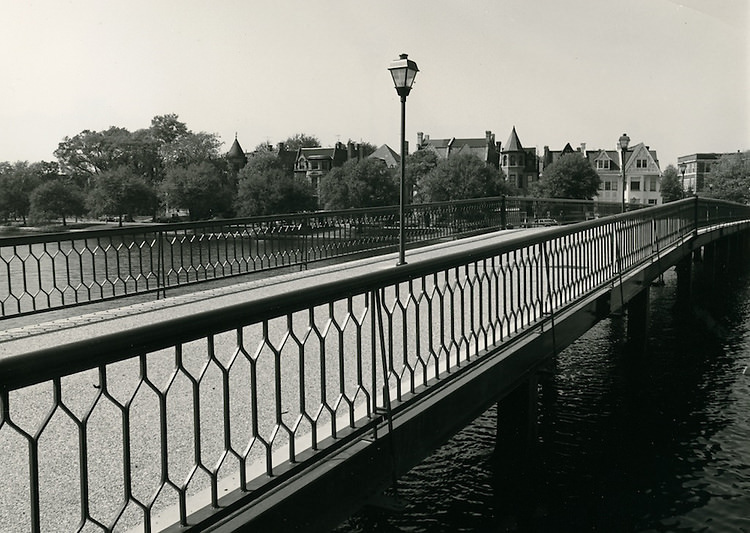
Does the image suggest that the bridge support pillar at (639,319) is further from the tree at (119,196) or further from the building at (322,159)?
the building at (322,159)

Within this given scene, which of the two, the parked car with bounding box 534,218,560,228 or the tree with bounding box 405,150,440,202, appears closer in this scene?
the parked car with bounding box 534,218,560,228

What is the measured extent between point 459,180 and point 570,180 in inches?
680

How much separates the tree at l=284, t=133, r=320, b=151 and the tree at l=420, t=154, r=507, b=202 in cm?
5480

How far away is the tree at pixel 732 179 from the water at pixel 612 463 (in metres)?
Answer: 96.2

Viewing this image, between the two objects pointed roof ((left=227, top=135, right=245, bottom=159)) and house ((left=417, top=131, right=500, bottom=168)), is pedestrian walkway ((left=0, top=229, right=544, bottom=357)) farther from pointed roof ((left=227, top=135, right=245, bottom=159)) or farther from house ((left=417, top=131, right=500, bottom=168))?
pointed roof ((left=227, top=135, right=245, bottom=159))

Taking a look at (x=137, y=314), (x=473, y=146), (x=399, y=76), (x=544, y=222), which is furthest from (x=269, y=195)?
(x=137, y=314)

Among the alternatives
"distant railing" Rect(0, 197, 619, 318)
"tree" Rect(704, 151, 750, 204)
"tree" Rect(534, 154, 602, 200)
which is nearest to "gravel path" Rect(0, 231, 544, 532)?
"distant railing" Rect(0, 197, 619, 318)

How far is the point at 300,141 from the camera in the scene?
442 ft

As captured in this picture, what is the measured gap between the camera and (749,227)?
121ft

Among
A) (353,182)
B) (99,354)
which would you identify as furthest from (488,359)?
(353,182)

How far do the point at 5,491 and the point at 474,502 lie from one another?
4734 mm

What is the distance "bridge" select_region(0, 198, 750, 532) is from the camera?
3.09 m

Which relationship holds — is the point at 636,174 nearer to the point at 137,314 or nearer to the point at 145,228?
the point at 145,228

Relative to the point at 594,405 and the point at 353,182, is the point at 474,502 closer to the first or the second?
the point at 594,405
